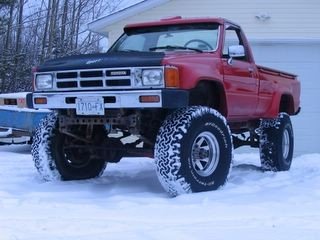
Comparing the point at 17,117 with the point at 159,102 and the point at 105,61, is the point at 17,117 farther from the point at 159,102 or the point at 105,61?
the point at 159,102

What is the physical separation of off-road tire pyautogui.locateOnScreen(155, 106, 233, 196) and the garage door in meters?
6.72

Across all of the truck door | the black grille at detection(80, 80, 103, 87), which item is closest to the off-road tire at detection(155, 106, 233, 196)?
the truck door

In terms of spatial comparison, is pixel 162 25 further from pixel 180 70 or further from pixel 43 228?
pixel 43 228

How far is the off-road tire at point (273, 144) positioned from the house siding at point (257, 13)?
15.9ft

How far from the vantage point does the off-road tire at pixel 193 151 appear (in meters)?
6.30

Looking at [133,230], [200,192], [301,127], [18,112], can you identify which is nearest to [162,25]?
[200,192]

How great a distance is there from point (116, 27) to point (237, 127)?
6048 mm

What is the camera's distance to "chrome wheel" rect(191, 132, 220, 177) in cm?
670

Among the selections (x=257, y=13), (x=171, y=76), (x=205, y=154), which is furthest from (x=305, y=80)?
(x=171, y=76)

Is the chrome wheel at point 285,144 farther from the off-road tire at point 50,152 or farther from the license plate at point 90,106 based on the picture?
the license plate at point 90,106

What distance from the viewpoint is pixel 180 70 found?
6.33 metres

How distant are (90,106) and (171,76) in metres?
0.98

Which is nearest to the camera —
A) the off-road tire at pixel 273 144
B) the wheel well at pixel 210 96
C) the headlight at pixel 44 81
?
the headlight at pixel 44 81

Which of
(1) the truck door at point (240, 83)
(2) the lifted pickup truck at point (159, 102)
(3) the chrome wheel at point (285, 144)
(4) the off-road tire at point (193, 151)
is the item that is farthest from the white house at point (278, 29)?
(4) the off-road tire at point (193, 151)
